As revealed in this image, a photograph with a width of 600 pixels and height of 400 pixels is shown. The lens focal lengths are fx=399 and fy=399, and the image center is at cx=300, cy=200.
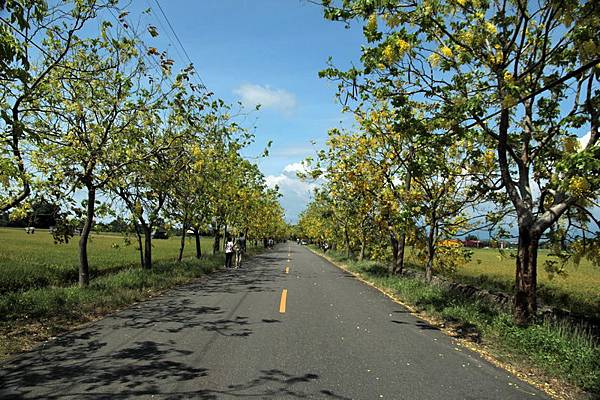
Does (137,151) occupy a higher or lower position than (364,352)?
higher

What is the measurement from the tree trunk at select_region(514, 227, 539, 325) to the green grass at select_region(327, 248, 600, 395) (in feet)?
1.05

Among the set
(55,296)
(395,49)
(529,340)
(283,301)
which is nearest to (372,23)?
(395,49)

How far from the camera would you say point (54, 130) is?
968 cm

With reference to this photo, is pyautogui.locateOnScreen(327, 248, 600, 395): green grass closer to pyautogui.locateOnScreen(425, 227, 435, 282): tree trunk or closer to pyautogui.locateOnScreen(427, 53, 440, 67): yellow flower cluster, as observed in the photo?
pyautogui.locateOnScreen(425, 227, 435, 282): tree trunk

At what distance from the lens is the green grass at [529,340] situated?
566cm

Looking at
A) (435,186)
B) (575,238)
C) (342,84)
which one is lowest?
(575,238)

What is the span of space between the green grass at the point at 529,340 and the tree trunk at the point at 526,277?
0.32 meters

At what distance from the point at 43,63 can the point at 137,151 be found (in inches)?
135

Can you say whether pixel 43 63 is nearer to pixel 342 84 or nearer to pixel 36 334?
pixel 36 334

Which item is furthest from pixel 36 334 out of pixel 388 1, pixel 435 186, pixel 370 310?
pixel 435 186

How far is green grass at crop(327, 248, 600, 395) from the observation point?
566 cm

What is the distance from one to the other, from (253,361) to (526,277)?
6.03m

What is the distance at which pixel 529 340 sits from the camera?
22.5 feet

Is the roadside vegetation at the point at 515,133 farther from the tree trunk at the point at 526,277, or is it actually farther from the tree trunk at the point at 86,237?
the tree trunk at the point at 86,237
